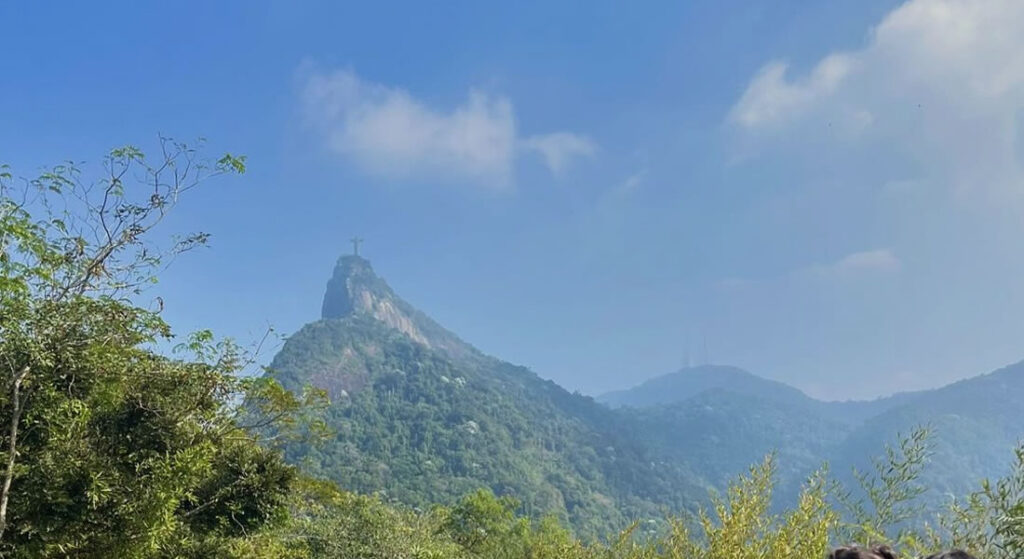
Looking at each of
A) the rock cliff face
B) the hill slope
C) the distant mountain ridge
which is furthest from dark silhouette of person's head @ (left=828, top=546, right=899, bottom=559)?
the rock cliff face

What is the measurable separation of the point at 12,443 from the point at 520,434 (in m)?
114

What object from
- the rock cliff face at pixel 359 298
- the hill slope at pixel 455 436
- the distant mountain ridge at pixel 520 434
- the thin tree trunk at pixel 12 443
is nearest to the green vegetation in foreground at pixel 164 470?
the thin tree trunk at pixel 12 443

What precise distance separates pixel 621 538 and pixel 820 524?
184cm

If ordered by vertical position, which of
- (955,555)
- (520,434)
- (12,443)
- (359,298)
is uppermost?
(359,298)

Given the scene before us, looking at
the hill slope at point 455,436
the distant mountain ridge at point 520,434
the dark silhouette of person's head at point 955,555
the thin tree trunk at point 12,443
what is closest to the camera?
the dark silhouette of person's head at point 955,555

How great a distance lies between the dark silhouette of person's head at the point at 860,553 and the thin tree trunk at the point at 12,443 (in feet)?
17.1

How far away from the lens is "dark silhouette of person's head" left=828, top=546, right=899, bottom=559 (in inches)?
65.4

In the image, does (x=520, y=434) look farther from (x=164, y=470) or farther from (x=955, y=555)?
(x=955, y=555)

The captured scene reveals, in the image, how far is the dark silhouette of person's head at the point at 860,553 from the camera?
65.4 inches

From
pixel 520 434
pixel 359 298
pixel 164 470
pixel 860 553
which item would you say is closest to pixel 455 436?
pixel 520 434

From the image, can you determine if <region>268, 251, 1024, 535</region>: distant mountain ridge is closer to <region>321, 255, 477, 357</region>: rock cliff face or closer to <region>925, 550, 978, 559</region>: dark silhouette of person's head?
<region>321, 255, 477, 357</region>: rock cliff face

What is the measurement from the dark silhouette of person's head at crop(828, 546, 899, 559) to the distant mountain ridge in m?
42.0

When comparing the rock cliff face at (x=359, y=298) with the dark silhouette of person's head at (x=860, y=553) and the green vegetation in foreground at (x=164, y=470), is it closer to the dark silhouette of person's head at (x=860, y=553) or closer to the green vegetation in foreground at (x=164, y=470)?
the green vegetation in foreground at (x=164, y=470)

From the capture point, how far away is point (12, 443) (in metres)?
4.71
